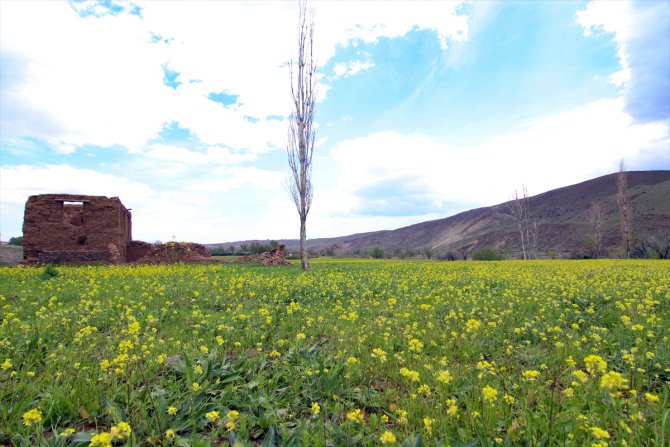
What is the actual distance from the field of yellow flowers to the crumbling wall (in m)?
15.3

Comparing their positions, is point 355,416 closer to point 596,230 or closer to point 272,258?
point 272,258

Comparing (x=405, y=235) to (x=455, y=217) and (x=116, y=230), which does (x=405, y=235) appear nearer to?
(x=455, y=217)

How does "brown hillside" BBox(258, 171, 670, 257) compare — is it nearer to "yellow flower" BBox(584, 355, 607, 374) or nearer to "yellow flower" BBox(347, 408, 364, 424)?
"yellow flower" BBox(584, 355, 607, 374)

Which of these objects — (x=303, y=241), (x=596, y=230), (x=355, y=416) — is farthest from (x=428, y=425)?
(x=596, y=230)

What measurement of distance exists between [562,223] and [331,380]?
88.1m

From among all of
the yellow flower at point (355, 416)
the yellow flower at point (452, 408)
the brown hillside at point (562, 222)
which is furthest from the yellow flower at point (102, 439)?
the brown hillside at point (562, 222)

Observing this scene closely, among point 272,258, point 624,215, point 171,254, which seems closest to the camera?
point 171,254

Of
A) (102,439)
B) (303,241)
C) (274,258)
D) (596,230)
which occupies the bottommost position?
(102,439)

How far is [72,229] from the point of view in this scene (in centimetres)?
1900

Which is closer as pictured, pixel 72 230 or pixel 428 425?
pixel 428 425

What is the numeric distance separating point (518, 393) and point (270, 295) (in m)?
5.40

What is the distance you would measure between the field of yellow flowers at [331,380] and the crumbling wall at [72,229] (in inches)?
601

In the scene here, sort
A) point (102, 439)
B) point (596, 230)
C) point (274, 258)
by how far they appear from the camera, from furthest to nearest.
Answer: point (596, 230) < point (274, 258) < point (102, 439)

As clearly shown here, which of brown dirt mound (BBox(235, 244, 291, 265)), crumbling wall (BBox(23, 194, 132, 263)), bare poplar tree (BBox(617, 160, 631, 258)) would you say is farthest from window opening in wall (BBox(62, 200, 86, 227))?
bare poplar tree (BBox(617, 160, 631, 258))
